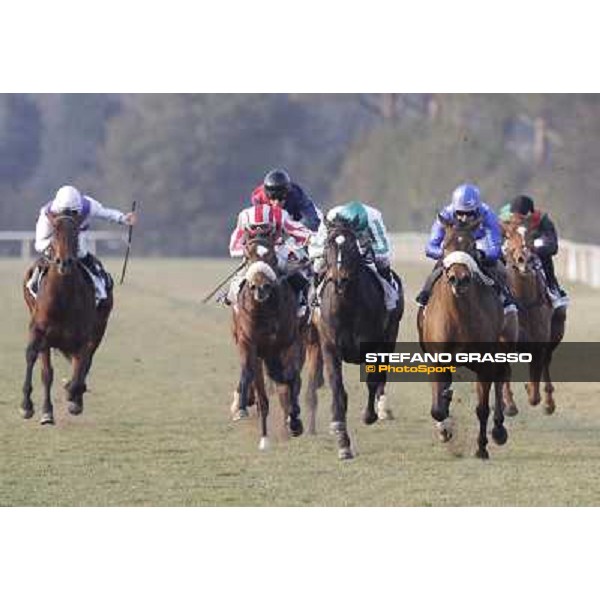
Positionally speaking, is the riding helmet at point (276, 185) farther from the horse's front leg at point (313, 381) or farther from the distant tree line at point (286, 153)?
the distant tree line at point (286, 153)

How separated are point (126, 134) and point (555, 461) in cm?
5641

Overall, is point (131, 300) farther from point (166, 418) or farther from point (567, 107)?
point (567, 107)

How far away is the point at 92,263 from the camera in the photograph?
1591 cm

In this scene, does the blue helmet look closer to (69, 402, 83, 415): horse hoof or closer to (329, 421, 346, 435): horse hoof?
(329, 421, 346, 435): horse hoof

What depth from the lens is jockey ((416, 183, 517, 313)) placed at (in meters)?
13.8

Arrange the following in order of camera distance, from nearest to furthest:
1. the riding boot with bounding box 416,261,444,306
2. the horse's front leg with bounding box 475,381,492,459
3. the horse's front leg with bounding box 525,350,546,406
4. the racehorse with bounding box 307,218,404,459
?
the racehorse with bounding box 307,218,404,459 < the horse's front leg with bounding box 475,381,492,459 < the riding boot with bounding box 416,261,444,306 < the horse's front leg with bounding box 525,350,546,406

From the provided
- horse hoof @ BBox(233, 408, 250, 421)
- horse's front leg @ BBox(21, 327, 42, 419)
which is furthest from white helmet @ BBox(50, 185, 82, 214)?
horse hoof @ BBox(233, 408, 250, 421)

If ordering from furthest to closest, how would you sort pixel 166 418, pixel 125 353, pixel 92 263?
1. pixel 125 353
2. pixel 166 418
3. pixel 92 263

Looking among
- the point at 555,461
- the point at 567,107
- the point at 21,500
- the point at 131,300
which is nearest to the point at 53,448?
the point at 21,500

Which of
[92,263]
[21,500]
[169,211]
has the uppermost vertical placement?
[169,211]

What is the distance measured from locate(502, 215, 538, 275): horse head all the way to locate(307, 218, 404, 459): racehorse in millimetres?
2503

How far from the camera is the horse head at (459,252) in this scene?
13.2 metres

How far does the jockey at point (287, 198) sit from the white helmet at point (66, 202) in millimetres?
1435

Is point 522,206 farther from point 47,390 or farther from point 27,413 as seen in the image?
point 27,413
